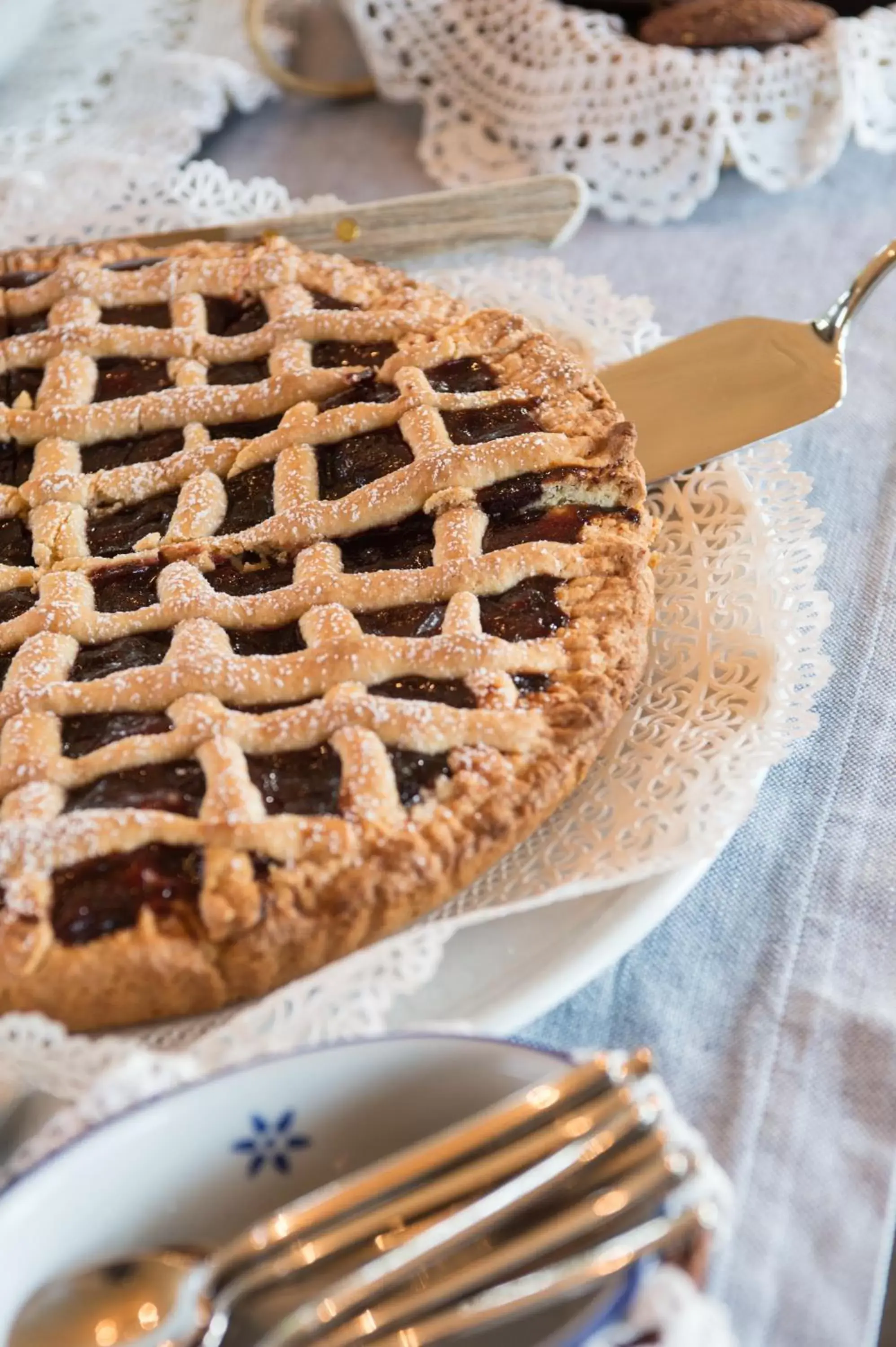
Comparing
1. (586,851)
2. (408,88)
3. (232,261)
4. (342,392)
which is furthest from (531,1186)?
(408,88)

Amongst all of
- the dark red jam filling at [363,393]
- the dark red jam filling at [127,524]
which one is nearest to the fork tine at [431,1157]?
the dark red jam filling at [127,524]

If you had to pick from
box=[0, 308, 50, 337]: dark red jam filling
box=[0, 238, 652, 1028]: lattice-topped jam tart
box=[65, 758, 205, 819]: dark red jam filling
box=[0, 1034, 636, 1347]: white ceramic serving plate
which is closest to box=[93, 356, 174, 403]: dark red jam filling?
box=[0, 238, 652, 1028]: lattice-topped jam tart

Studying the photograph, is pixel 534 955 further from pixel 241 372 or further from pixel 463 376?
pixel 241 372

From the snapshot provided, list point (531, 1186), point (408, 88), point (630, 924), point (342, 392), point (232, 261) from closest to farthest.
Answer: point (531, 1186)
point (630, 924)
point (342, 392)
point (232, 261)
point (408, 88)

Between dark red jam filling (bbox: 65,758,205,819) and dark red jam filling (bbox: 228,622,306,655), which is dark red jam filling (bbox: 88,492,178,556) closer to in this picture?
dark red jam filling (bbox: 228,622,306,655)

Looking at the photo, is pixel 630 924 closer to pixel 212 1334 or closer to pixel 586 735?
pixel 586 735

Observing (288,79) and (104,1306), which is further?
(288,79)

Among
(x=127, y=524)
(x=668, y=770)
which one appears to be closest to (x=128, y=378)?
(x=127, y=524)
